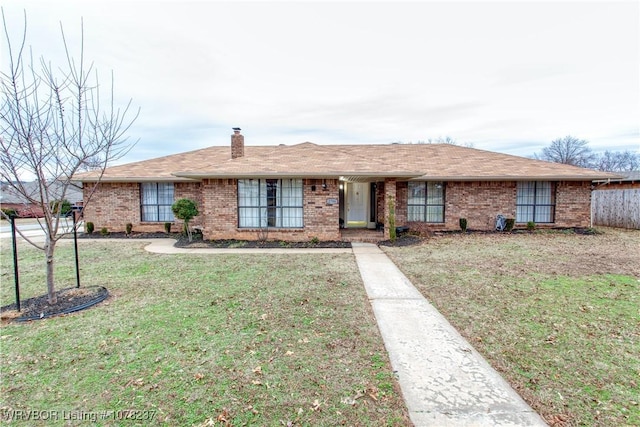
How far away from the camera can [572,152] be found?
37.0 meters

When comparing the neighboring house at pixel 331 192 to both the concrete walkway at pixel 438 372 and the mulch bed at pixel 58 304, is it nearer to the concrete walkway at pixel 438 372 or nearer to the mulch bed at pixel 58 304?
the mulch bed at pixel 58 304

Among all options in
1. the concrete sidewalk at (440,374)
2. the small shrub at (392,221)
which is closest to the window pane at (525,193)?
the small shrub at (392,221)

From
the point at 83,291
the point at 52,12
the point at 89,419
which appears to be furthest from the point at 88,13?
the point at 89,419

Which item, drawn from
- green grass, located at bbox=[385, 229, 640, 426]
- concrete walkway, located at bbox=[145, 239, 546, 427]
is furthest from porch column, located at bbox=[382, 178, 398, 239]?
concrete walkway, located at bbox=[145, 239, 546, 427]

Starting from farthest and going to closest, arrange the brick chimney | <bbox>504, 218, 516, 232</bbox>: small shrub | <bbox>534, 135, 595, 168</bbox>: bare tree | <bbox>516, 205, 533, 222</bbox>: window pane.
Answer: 1. <bbox>534, 135, 595, 168</bbox>: bare tree
2. the brick chimney
3. <bbox>516, 205, 533, 222</bbox>: window pane
4. <bbox>504, 218, 516, 232</bbox>: small shrub

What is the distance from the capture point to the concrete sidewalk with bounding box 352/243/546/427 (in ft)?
8.10

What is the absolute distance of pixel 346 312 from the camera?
4.61 meters

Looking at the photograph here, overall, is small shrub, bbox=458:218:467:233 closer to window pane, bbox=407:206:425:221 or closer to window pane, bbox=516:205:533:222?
window pane, bbox=407:206:425:221

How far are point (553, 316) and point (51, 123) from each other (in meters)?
8.27

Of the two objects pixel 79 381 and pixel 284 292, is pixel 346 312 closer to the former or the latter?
pixel 284 292

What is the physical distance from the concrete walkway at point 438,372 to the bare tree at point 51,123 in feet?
17.0

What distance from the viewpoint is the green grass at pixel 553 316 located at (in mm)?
2723

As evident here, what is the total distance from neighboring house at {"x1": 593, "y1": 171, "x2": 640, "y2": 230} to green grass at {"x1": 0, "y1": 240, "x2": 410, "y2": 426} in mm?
14893

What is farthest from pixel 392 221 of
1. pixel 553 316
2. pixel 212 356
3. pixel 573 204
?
pixel 212 356
